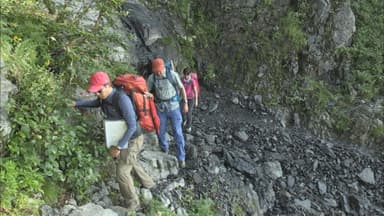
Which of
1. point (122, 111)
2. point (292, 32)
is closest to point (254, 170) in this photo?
point (122, 111)

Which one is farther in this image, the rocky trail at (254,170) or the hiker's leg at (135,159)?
the rocky trail at (254,170)

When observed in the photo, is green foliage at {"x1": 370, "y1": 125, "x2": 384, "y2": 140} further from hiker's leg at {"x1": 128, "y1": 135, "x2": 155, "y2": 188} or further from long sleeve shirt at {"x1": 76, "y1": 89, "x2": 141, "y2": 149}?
long sleeve shirt at {"x1": 76, "y1": 89, "x2": 141, "y2": 149}

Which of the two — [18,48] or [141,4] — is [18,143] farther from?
[141,4]

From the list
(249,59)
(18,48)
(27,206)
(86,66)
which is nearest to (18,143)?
(27,206)

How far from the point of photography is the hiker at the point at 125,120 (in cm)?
580

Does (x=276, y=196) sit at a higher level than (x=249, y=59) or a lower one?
lower

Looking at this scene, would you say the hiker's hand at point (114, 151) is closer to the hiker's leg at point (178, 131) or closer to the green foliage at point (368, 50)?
the hiker's leg at point (178, 131)

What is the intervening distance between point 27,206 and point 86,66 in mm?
2697

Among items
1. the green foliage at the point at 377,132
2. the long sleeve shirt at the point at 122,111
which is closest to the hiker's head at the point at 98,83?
the long sleeve shirt at the point at 122,111

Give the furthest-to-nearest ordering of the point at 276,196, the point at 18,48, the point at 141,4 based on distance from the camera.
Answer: the point at 141,4 < the point at 276,196 < the point at 18,48

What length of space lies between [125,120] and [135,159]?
850 mm

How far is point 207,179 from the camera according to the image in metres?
8.52

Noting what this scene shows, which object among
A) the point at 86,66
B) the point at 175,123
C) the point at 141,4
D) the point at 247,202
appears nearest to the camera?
the point at 86,66

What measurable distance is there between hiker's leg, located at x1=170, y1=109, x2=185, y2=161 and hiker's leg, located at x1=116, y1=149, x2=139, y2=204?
1.76 metres
